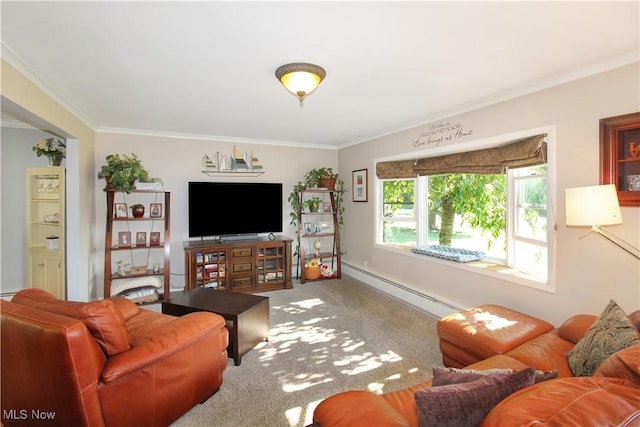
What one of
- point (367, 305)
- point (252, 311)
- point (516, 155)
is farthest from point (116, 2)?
point (367, 305)

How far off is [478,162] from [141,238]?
4.53 meters

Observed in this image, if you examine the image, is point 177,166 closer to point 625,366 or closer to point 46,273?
point 46,273

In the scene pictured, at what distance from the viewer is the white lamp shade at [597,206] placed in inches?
77.1

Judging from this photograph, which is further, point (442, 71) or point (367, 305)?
point (367, 305)

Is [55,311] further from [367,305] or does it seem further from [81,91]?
[367,305]

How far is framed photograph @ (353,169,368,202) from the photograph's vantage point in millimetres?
5184

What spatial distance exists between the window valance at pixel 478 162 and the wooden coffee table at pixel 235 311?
265 cm

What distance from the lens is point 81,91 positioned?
290 cm

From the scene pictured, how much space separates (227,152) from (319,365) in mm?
3694

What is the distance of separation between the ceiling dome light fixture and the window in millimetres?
2042

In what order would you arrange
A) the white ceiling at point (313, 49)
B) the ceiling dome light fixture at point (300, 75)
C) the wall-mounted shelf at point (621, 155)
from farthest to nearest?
the ceiling dome light fixture at point (300, 75)
the wall-mounted shelf at point (621, 155)
the white ceiling at point (313, 49)

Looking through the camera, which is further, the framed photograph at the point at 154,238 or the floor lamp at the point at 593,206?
the framed photograph at the point at 154,238

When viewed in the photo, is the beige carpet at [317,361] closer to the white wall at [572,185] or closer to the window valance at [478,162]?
the white wall at [572,185]
